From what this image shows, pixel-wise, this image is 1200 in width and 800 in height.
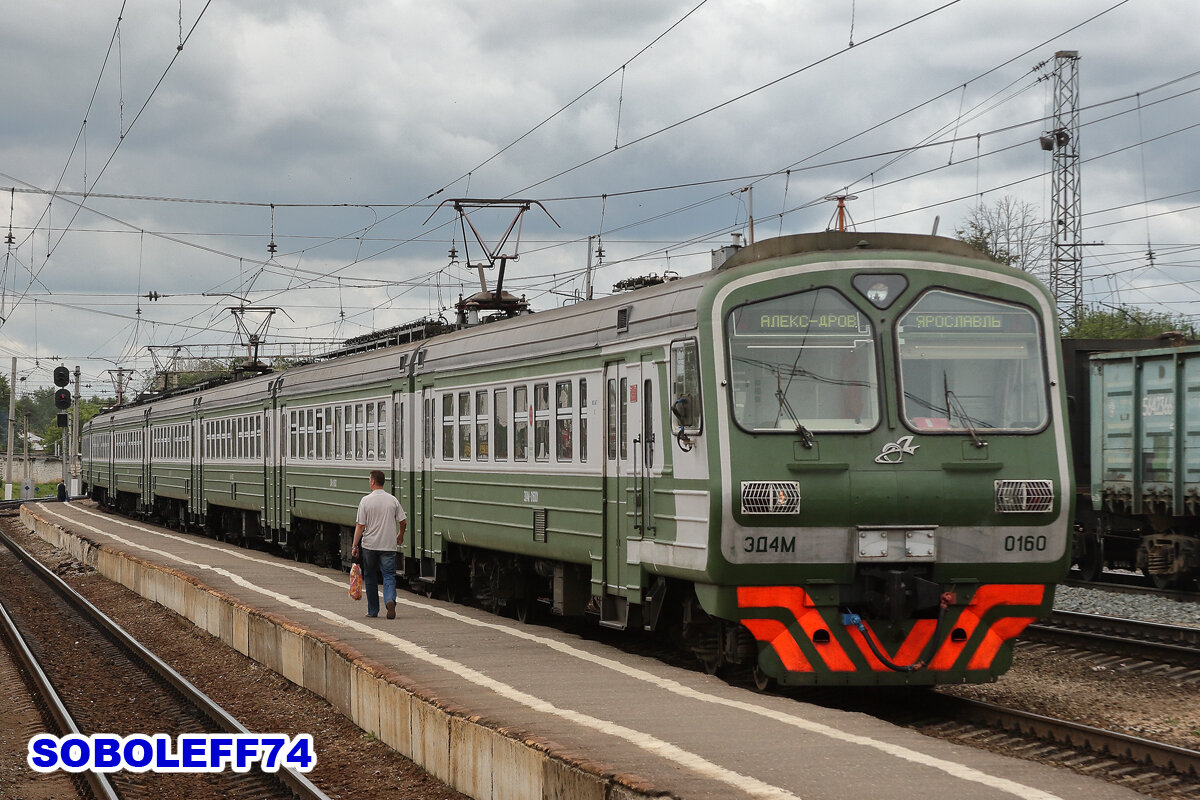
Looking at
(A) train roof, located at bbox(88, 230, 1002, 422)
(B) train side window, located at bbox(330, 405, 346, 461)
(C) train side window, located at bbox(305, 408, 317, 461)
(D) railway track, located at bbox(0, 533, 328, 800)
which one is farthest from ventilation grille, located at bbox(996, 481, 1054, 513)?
(C) train side window, located at bbox(305, 408, 317, 461)

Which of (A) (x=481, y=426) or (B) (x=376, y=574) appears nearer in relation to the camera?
(B) (x=376, y=574)

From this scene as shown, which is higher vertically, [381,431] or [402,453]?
[381,431]

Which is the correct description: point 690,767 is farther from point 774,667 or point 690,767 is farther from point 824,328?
point 824,328

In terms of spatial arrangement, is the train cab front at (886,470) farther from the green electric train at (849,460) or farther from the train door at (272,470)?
the train door at (272,470)

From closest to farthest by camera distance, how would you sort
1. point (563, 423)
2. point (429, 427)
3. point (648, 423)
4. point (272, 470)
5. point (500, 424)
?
point (648, 423) < point (563, 423) < point (500, 424) < point (429, 427) < point (272, 470)

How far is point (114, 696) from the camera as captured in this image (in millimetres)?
14742

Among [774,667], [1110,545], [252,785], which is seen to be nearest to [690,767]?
[774,667]

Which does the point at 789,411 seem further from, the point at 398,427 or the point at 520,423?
the point at 398,427

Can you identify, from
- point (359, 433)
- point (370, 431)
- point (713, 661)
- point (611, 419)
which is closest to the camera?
point (713, 661)

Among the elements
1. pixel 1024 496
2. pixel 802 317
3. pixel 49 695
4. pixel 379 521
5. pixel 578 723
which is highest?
pixel 802 317

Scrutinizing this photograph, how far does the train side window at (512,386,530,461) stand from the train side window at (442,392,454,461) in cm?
213

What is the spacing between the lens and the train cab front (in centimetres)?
1020

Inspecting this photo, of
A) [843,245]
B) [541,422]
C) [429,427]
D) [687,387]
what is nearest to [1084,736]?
[687,387]

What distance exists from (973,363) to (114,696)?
30.1ft
